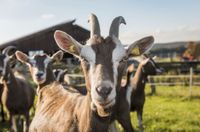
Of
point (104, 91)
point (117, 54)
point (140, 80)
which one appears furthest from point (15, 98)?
point (104, 91)

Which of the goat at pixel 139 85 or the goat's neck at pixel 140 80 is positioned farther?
the goat's neck at pixel 140 80

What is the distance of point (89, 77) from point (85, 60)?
0.21 meters

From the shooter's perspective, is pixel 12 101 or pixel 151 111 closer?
pixel 12 101

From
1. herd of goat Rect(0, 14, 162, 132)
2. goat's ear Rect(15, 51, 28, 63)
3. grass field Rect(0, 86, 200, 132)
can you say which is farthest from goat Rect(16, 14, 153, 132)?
grass field Rect(0, 86, 200, 132)

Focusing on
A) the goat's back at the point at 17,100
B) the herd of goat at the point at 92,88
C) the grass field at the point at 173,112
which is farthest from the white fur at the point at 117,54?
the goat's back at the point at 17,100

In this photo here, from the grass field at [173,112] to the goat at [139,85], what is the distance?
569mm

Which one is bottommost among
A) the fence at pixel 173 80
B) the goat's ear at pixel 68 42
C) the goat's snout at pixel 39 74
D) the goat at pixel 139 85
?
the fence at pixel 173 80

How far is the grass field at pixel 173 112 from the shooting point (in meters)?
10.00

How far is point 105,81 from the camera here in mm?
3719

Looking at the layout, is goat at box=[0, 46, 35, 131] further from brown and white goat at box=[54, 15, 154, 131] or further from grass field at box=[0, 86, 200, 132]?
brown and white goat at box=[54, 15, 154, 131]

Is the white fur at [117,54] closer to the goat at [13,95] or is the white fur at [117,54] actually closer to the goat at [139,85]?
the goat at [139,85]

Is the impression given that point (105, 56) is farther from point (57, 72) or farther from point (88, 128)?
point (57, 72)

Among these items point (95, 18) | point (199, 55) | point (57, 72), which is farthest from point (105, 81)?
point (199, 55)

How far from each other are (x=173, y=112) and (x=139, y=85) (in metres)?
2.63
